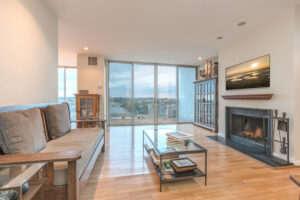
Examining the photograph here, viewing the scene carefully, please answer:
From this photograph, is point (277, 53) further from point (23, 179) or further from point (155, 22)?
point (23, 179)

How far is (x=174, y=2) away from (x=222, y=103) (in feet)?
9.27

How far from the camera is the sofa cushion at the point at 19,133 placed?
3.65 ft

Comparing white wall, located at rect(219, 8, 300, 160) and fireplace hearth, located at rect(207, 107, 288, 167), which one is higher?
white wall, located at rect(219, 8, 300, 160)

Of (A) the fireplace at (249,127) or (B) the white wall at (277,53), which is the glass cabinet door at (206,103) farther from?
(B) the white wall at (277,53)

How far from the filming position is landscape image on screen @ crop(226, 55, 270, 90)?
2537mm

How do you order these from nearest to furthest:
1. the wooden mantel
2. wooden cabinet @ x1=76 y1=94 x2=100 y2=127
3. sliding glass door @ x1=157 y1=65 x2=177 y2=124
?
the wooden mantel < wooden cabinet @ x1=76 y1=94 x2=100 y2=127 < sliding glass door @ x1=157 y1=65 x2=177 y2=124

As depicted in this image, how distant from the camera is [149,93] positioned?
5.58 metres

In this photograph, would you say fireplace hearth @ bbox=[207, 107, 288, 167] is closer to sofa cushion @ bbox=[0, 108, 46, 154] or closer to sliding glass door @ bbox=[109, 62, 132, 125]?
sofa cushion @ bbox=[0, 108, 46, 154]

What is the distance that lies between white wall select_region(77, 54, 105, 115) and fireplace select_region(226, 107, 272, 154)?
382 cm

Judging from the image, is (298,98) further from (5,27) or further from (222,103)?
(5,27)

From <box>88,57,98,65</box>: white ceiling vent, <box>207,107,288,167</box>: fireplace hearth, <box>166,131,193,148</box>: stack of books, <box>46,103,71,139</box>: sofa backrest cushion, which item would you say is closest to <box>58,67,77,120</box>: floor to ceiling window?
<box>88,57,98,65</box>: white ceiling vent

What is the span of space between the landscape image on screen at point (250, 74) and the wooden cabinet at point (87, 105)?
12.4ft

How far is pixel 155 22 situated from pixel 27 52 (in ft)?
6.74

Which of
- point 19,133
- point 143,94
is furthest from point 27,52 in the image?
point 143,94
